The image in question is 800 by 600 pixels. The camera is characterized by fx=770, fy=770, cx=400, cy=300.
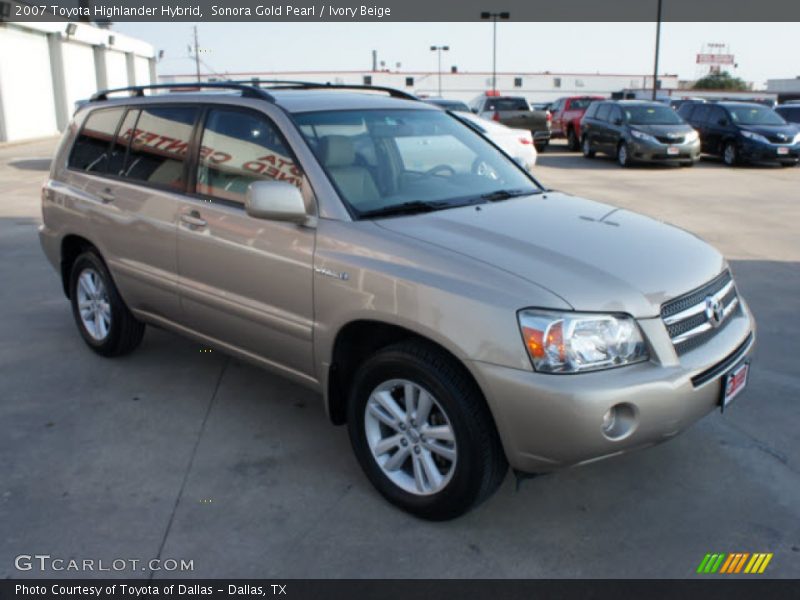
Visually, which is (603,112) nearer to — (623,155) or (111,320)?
(623,155)

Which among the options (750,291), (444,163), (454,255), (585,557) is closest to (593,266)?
(454,255)

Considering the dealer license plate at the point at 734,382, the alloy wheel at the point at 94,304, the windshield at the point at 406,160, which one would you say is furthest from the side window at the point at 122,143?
the dealer license plate at the point at 734,382

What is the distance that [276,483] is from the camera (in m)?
3.63

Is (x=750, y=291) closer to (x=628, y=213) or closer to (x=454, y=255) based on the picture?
(x=628, y=213)

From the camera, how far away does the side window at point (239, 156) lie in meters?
3.82

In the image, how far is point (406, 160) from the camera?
13.7ft

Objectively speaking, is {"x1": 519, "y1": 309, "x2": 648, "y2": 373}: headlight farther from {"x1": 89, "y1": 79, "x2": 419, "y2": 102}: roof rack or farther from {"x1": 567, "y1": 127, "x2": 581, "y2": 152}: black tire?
{"x1": 567, "y1": 127, "x2": 581, "y2": 152}: black tire

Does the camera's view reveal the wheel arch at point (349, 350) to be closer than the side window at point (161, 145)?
Yes

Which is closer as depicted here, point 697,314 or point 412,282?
point 412,282

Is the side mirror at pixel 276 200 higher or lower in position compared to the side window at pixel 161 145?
lower

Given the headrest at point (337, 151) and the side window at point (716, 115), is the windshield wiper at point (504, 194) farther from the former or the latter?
the side window at point (716, 115)

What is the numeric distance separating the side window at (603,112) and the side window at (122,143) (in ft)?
55.5

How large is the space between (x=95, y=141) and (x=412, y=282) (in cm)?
309
